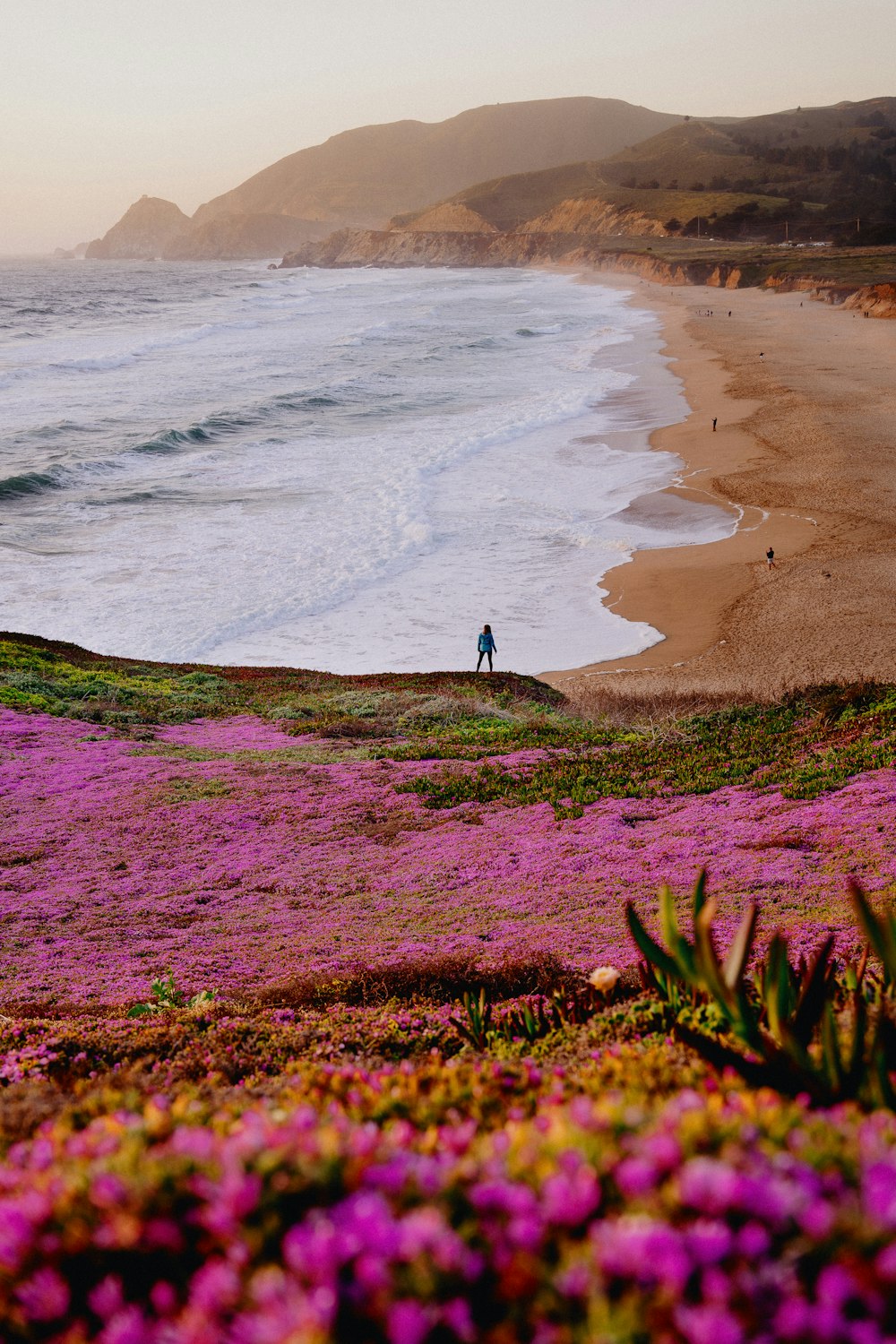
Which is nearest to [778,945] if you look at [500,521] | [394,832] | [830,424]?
[394,832]

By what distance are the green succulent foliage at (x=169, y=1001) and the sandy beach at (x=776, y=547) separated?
11.8 m

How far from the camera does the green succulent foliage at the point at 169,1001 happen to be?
19.7 ft

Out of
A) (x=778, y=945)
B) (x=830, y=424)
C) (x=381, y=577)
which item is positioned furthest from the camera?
(x=830, y=424)

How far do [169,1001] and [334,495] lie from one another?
28774 mm

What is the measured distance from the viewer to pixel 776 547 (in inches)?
1022

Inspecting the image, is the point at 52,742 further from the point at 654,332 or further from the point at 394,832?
the point at 654,332

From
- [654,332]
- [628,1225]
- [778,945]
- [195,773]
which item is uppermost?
[654,332]

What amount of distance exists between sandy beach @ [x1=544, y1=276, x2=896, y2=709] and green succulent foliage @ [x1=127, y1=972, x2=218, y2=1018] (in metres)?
11.8

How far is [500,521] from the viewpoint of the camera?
3039 centimetres

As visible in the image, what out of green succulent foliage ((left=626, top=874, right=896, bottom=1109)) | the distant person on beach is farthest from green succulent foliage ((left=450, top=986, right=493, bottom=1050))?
the distant person on beach

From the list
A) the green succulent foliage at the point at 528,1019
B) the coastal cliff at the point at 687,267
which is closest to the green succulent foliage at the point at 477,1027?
the green succulent foliage at the point at 528,1019

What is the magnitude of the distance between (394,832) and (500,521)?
2098 centimetres

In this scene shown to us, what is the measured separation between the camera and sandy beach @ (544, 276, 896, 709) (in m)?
19.0

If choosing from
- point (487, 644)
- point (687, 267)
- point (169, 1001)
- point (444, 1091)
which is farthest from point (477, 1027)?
point (687, 267)
